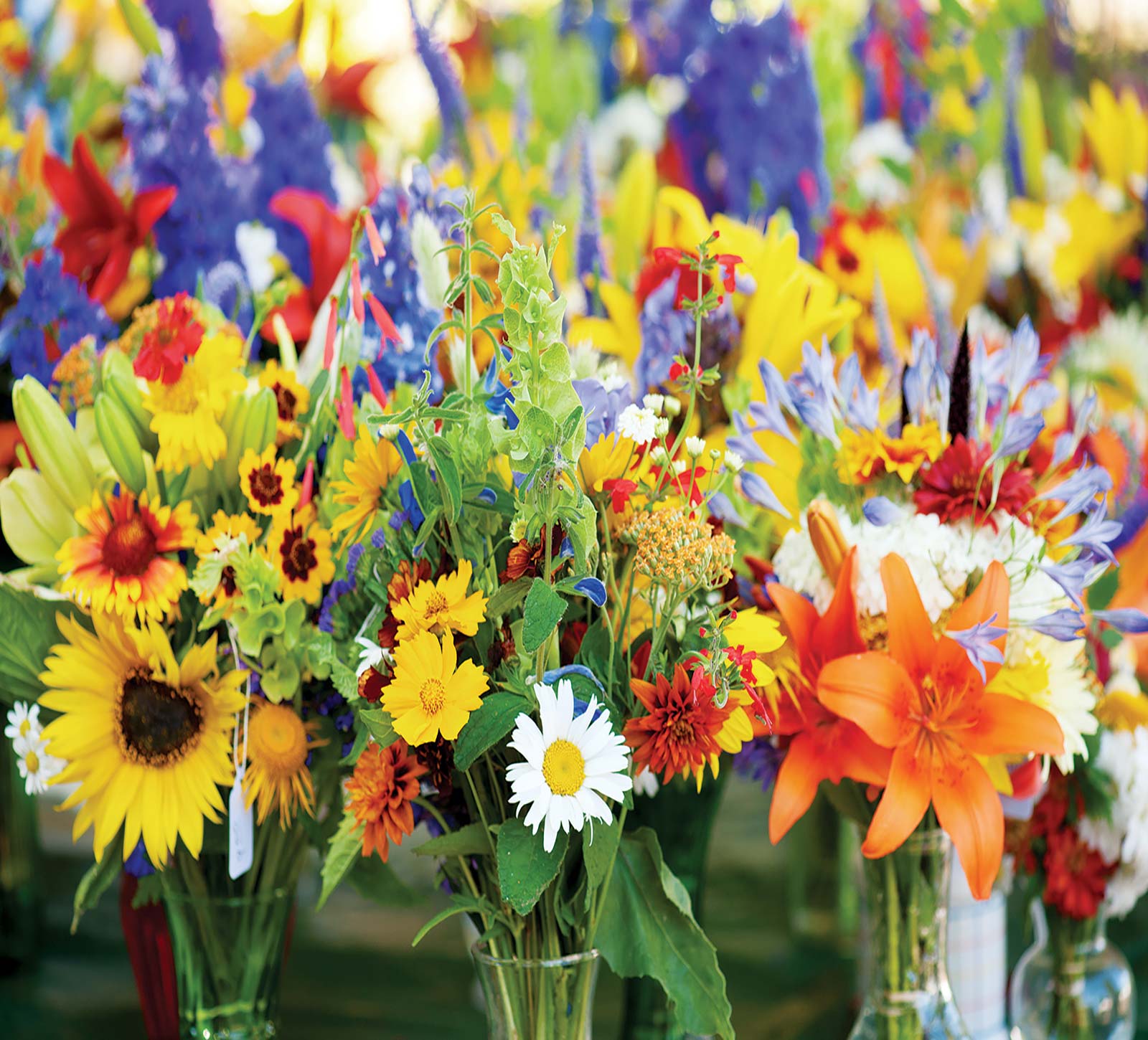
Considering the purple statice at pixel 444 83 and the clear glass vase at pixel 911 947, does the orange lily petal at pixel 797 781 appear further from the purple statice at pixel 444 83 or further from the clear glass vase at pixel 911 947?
the purple statice at pixel 444 83

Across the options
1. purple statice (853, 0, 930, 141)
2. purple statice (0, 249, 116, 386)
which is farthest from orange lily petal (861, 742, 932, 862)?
purple statice (853, 0, 930, 141)

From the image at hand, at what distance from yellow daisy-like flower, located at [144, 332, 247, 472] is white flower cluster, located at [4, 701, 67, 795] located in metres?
0.11

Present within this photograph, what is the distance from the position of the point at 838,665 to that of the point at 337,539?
0.20 metres

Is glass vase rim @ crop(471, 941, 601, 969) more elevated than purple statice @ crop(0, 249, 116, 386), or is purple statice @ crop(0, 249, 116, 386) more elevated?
purple statice @ crop(0, 249, 116, 386)

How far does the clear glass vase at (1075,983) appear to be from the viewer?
2.03ft

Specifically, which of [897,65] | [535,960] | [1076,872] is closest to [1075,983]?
[1076,872]

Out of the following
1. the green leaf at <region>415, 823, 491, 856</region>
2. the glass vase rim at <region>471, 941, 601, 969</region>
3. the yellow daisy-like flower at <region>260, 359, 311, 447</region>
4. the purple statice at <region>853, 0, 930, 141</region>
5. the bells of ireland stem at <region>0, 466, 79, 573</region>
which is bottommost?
the glass vase rim at <region>471, 941, 601, 969</region>

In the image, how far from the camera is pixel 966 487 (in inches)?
18.7

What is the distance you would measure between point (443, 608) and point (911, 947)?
28 centimetres

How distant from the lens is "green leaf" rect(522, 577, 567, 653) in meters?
0.35

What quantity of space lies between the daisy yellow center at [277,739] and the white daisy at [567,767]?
127mm

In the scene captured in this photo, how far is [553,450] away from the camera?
363 millimetres

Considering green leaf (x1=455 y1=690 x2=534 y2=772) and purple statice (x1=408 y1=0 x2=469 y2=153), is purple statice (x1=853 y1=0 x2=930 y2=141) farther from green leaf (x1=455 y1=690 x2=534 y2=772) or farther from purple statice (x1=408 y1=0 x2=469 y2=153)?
green leaf (x1=455 y1=690 x2=534 y2=772)

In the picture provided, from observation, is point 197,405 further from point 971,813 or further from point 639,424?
point 971,813
